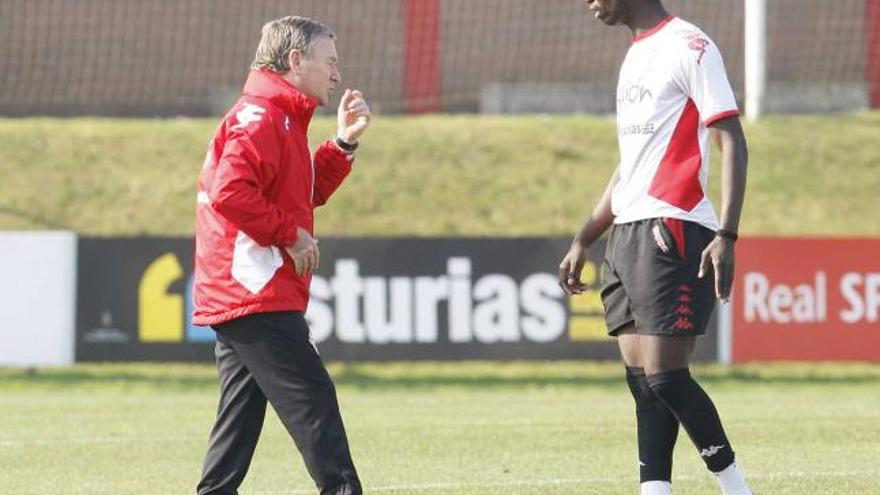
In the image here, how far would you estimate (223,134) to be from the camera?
675 centimetres

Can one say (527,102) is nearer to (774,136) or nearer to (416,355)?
(774,136)

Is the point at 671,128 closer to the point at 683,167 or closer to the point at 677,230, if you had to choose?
the point at 683,167

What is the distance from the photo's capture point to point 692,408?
726 centimetres

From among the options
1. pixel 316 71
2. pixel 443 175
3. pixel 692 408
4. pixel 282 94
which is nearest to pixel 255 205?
pixel 282 94

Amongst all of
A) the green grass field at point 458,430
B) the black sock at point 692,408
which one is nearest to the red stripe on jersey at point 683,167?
the black sock at point 692,408

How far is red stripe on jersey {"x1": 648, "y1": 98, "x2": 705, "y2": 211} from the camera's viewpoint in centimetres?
726

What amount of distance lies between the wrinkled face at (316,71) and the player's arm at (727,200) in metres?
1.43

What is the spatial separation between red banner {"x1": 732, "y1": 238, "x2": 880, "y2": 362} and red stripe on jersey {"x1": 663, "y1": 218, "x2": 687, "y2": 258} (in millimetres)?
10794

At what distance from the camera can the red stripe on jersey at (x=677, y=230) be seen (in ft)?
23.8

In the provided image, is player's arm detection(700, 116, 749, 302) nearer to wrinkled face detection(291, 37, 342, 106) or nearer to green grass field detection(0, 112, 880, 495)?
wrinkled face detection(291, 37, 342, 106)

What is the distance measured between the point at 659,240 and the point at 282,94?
5.02 ft

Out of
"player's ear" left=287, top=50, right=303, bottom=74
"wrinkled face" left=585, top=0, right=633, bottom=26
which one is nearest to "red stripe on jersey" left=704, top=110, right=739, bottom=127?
"wrinkled face" left=585, top=0, right=633, bottom=26

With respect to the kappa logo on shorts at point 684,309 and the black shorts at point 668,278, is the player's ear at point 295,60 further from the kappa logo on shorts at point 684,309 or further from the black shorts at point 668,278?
the kappa logo on shorts at point 684,309

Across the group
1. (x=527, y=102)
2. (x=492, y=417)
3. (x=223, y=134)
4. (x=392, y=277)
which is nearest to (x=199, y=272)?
(x=223, y=134)
